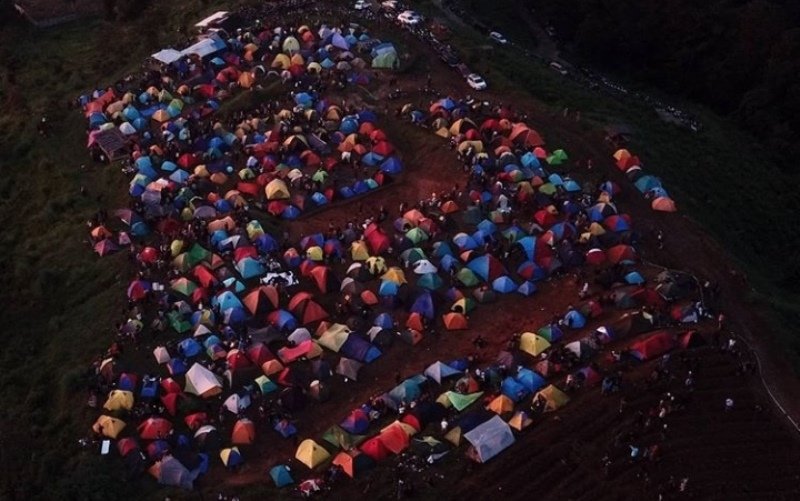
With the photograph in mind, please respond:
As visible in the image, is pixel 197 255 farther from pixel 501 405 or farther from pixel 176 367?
pixel 501 405

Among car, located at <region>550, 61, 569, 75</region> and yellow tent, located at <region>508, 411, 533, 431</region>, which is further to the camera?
car, located at <region>550, 61, 569, 75</region>

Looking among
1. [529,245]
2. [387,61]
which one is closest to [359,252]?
[529,245]

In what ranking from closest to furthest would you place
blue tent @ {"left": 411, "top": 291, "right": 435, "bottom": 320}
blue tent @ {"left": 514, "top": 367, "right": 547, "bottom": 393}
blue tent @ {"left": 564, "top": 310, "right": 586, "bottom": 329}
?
1. blue tent @ {"left": 514, "top": 367, "right": 547, "bottom": 393}
2. blue tent @ {"left": 564, "top": 310, "right": 586, "bottom": 329}
3. blue tent @ {"left": 411, "top": 291, "right": 435, "bottom": 320}

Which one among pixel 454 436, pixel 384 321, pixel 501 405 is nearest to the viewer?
pixel 454 436

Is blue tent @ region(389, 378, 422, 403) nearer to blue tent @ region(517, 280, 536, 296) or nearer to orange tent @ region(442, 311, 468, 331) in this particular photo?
orange tent @ region(442, 311, 468, 331)

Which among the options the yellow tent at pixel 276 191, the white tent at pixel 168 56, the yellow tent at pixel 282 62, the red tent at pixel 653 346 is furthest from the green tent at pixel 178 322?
the white tent at pixel 168 56

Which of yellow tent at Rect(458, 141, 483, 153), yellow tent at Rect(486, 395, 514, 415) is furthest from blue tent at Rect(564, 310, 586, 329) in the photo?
yellow tent at Rect(458, 141, 483, 153)
